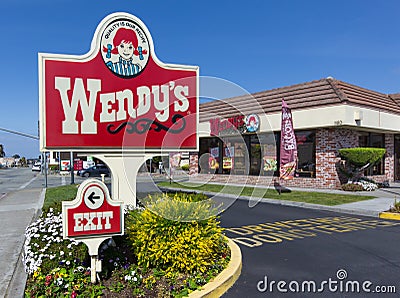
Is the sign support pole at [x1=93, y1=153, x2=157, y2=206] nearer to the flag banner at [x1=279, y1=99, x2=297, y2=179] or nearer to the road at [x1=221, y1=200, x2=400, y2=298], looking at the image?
the road at [x1=221, y1=200, x2=400, y2=298]

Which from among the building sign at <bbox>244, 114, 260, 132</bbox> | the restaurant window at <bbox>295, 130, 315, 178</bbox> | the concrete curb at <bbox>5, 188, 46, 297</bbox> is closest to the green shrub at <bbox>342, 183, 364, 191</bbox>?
the restaurant window at <bbox>295, 130, 315, 178</bbox>

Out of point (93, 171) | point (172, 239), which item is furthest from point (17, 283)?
point (93, 171)

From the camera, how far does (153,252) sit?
16.8ft

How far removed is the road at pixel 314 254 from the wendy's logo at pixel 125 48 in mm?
4005

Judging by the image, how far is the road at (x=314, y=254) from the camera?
204 inches

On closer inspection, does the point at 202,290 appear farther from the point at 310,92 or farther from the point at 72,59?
the point at 310,92

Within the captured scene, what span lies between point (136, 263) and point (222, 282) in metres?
1.37

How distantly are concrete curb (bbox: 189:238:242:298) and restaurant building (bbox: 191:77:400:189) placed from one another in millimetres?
11606

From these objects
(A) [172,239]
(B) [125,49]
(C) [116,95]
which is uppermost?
(B) [125,49]

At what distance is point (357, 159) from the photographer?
17.1 m

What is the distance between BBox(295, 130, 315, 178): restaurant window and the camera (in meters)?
19.9

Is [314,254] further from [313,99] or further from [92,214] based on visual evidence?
[313,99]

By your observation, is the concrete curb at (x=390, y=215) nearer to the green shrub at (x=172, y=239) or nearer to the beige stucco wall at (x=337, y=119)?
the beige stucco wall at (x=337, y=119)

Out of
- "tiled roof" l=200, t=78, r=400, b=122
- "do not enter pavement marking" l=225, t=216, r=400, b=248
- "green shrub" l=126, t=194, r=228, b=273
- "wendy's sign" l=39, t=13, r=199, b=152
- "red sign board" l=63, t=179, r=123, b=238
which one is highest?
"tiled roof" l=200, t=78, r=400, b=122
